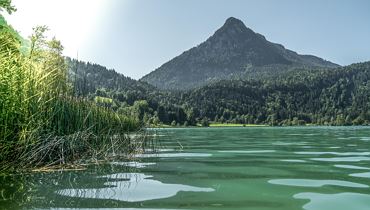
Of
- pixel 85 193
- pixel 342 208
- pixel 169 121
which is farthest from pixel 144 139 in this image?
pixel 169 121

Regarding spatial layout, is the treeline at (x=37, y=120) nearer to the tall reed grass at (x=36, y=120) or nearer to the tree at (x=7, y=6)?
the tall reed grass at (x=36, y=120)

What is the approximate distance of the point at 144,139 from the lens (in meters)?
18.9

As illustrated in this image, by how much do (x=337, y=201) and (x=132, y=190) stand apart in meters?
3.65

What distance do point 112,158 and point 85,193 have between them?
5.79 meters

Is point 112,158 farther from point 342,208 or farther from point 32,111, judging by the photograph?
point 342,208

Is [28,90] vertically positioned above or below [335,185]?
above

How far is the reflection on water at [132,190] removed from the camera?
7512 mm

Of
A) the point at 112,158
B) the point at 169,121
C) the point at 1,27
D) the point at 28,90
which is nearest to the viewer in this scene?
the point at 28,90

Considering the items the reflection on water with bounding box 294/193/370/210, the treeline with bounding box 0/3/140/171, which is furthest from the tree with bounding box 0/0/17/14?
the reflection on water with bounding box 294/193/370/210

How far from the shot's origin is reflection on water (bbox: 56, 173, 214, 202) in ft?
24.6

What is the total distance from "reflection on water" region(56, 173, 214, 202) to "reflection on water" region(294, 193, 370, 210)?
1.87 metres

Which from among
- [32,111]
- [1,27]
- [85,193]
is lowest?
[85,193]

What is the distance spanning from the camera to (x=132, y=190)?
27.1 ft

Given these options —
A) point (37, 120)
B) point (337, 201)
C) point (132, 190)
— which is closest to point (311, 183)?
point (337, 201)
